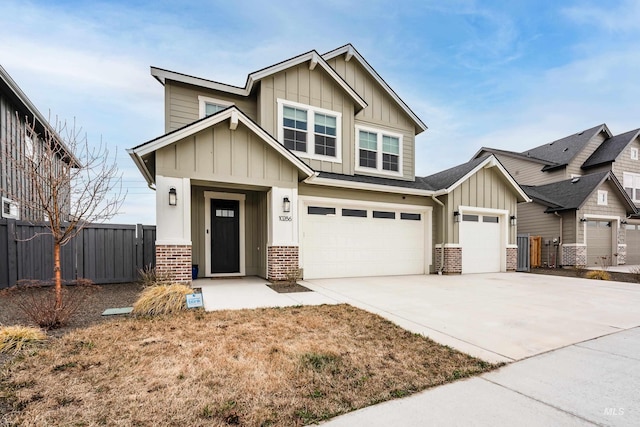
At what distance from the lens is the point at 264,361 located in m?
3.18

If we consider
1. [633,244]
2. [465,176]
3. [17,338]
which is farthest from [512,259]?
[17,338]

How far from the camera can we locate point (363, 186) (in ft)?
32.0

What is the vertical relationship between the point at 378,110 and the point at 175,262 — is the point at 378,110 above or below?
above

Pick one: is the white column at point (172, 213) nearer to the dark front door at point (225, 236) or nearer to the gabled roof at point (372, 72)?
the dark front door at point (225, 236)

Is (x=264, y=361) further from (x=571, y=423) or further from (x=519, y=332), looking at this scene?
(x=519, y=332)

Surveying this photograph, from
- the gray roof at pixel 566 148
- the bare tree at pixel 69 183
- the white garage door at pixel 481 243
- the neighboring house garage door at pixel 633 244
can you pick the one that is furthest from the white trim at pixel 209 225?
the neighboring house garage door at pixel 633 244

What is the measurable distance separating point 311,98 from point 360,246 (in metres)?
5.36

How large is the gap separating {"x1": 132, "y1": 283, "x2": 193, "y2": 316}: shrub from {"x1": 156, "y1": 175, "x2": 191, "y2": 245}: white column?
78.3 inches

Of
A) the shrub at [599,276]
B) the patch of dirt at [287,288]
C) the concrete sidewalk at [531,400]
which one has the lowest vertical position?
the shrub at [599,276]

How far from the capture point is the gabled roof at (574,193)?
1489cm

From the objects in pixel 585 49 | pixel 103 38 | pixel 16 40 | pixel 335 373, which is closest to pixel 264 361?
pixel 335 373

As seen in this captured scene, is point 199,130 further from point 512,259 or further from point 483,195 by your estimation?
point 512,259

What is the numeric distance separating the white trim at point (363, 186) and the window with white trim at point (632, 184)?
1762 centimetres

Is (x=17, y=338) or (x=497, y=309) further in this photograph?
(x=497, y=309)
